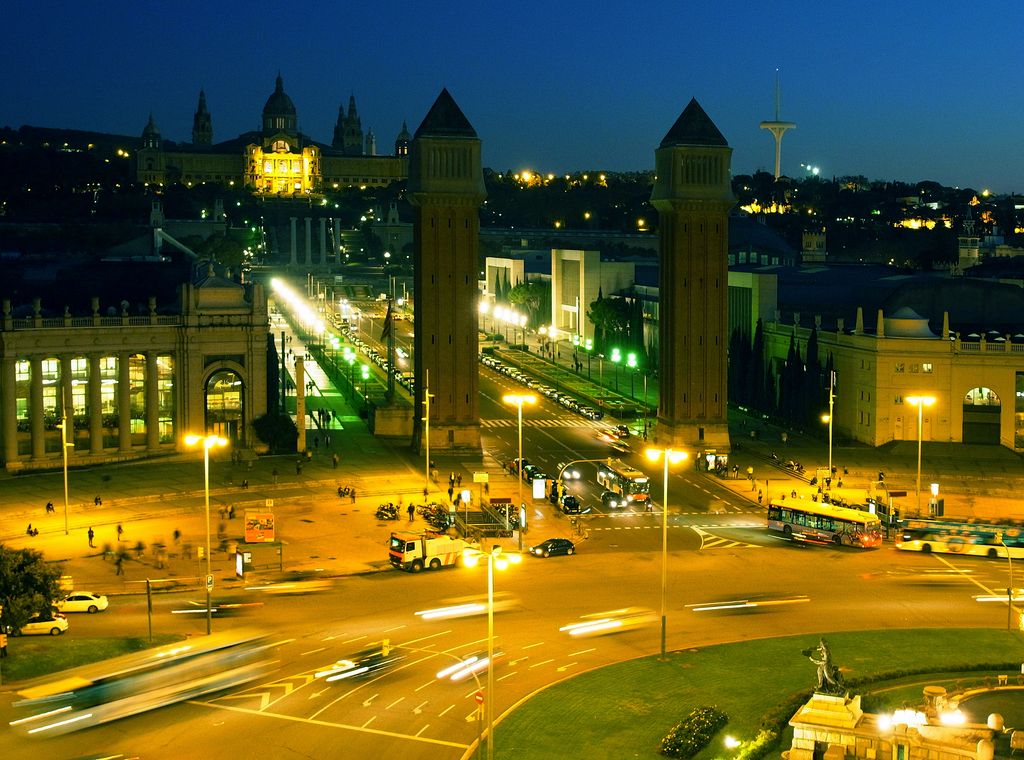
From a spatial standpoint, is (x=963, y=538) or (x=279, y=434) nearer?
(x=963, y=538)

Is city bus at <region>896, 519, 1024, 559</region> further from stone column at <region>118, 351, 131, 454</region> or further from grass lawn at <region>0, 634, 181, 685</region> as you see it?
stone column at <region>118, 351, 131, 454</region>

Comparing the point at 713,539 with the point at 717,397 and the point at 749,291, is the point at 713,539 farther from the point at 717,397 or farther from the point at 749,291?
the point at 749,291

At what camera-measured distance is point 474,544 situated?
74562 millimetres

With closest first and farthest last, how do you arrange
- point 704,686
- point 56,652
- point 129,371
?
1. point 704,686
2. point 56,652
3. point 129,371

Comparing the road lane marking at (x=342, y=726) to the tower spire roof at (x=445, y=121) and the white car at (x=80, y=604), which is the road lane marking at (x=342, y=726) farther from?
the tower spire roof at (x=445, y=121)

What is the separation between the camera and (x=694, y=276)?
361ft

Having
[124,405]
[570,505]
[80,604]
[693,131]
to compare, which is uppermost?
[693,131]

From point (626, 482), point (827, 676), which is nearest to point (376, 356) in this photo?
point (626, 482)

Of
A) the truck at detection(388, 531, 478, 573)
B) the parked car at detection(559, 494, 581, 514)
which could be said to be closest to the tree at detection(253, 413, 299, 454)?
the parked car at detection(559, 494, 581, 514)

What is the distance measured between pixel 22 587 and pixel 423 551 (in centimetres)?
2128

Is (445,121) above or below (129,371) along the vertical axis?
above

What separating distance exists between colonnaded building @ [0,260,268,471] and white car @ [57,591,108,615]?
38159 millimetres

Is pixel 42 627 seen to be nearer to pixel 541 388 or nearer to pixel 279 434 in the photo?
pixel 279 434

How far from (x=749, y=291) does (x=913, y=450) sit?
115 feet
